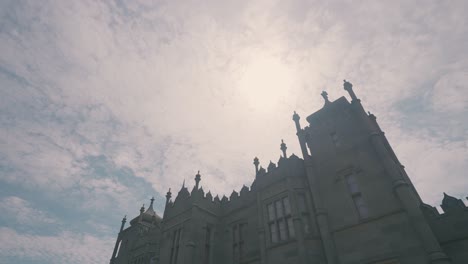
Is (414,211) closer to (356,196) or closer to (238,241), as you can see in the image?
(356,196)

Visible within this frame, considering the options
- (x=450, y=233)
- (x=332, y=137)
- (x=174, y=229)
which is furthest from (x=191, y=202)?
(x=450, y=233)

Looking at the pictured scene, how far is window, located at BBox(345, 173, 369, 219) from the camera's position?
564 inches

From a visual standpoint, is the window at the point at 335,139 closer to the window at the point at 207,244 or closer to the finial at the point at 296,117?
the finial at the point at 296,117

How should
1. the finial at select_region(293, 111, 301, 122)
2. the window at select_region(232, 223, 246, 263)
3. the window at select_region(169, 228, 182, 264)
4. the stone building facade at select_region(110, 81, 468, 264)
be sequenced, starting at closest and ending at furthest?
the stone building facade at select_region(110, 81, 468, 264), the window at select_region(232, 223, 246, 263), the finial at select_region(293, 111, 301, 122), the window at select_region(169, 228, 182, 264)

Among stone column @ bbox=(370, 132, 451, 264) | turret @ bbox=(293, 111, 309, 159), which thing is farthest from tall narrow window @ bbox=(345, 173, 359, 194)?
turret @ bbox=(293, 111, 309, 159)

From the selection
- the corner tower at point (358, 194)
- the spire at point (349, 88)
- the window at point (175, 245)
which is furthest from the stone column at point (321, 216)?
the window at point (175, 245)

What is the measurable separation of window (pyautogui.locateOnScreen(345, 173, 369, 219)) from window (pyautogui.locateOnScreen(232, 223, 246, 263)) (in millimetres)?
9150

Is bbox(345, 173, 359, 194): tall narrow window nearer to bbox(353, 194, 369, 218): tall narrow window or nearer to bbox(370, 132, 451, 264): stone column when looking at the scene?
bbox(353, 194, 369, 218): tall narrow window

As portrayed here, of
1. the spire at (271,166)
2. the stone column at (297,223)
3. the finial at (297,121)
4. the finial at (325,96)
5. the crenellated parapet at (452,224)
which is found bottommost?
the crenellated parapet at (452,224)

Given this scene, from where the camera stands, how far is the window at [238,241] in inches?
782

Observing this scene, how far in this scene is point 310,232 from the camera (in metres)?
15.8

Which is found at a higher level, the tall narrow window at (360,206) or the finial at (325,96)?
the finial at (325,96)

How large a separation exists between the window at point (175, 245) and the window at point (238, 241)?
4662mm

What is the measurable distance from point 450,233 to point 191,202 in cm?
1710
